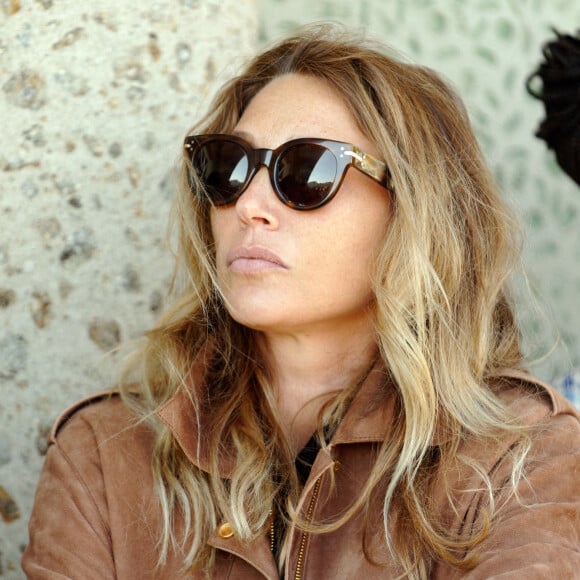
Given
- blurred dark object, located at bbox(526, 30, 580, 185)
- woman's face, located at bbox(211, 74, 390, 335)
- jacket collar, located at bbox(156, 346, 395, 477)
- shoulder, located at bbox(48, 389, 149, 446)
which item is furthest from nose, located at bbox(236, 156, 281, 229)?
blurred dark object, located at bbox(526, 30, 580, 185)

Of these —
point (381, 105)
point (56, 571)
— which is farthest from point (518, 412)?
point (56, 571)

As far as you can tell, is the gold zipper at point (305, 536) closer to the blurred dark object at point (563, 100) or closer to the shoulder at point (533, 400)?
the shoulder at point (533, 400)

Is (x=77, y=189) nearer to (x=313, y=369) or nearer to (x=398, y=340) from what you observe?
(x=313, y=369)

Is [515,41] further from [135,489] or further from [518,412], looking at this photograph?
[135,489]

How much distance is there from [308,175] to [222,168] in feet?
0.84

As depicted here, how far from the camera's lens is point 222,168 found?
265 cm

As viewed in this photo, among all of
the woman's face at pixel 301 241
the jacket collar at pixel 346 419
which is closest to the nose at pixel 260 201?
the woman's face at pixel 301 241

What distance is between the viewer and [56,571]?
2400 mm

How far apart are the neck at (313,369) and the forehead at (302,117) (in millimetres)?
487

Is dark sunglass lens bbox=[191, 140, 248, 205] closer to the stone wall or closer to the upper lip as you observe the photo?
the upper lip

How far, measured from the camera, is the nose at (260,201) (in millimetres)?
2525

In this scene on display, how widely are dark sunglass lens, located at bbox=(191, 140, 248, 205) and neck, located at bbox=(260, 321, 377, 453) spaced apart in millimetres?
384

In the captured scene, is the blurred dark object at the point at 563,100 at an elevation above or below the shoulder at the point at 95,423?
above

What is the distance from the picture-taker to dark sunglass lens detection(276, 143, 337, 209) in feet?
8.21
